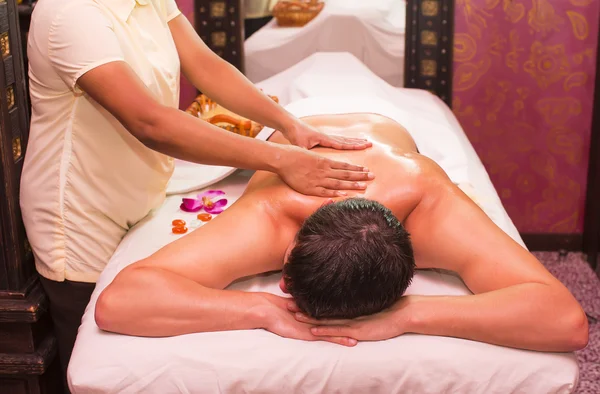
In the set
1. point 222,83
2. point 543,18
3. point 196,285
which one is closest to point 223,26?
point 222,83

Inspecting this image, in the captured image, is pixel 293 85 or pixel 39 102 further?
pixel 293 85

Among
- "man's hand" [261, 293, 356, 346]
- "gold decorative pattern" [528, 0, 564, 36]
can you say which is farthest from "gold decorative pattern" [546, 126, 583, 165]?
"man's hand" [261, 293, 356, 346]

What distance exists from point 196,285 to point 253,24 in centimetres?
194

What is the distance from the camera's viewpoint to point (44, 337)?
A: 2.11 m

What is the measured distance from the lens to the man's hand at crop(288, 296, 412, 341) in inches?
60.1

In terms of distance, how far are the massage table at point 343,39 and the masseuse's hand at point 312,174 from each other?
1.55m

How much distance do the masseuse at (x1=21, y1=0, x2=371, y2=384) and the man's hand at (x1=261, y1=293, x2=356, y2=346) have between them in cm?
33

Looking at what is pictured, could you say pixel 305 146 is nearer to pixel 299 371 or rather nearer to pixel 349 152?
pixel 349 152

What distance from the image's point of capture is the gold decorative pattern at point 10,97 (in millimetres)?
1967

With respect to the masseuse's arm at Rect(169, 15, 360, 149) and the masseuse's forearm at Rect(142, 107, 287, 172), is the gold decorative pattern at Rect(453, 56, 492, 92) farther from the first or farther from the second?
the masseuse's forearm at Rect(142, 107, 287, 172)

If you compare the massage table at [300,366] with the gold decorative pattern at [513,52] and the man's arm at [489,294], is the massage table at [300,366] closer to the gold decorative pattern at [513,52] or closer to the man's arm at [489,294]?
the man's arm at [489,294]

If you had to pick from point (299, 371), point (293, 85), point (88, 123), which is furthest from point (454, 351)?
point (293, 85)

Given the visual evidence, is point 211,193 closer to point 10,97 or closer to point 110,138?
point 110,138

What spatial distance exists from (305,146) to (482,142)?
1.63 m
